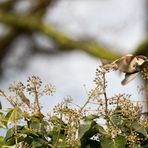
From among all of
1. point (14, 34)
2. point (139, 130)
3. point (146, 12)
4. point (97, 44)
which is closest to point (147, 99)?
point (139, 130)

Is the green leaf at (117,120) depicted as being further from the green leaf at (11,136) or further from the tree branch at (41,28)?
the tree branch at (41,28)

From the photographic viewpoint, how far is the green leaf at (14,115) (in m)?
0.68

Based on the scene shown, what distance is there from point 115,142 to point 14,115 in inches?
5.1

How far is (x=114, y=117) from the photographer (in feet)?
2.17

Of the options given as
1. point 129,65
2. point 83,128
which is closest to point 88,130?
point 83,128

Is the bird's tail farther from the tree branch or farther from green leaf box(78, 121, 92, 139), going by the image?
the tree branch

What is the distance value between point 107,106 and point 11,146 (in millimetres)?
132

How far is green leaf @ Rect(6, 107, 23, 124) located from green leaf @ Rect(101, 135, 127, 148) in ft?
0.35

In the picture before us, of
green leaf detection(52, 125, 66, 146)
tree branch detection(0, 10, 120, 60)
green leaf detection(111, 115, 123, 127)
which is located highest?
tree branch detection(0, 10, 120, 60)

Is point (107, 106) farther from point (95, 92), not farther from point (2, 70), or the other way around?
point (2, 70)

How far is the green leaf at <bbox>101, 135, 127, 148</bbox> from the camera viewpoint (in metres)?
0.64

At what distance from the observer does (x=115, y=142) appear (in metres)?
0.64

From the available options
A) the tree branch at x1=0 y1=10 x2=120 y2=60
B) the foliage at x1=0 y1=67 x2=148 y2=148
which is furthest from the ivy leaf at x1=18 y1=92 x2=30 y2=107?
the tree branch at x1=0 y1=10 x2=120 y2=60

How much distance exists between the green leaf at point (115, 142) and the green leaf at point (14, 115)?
0.35 feet
